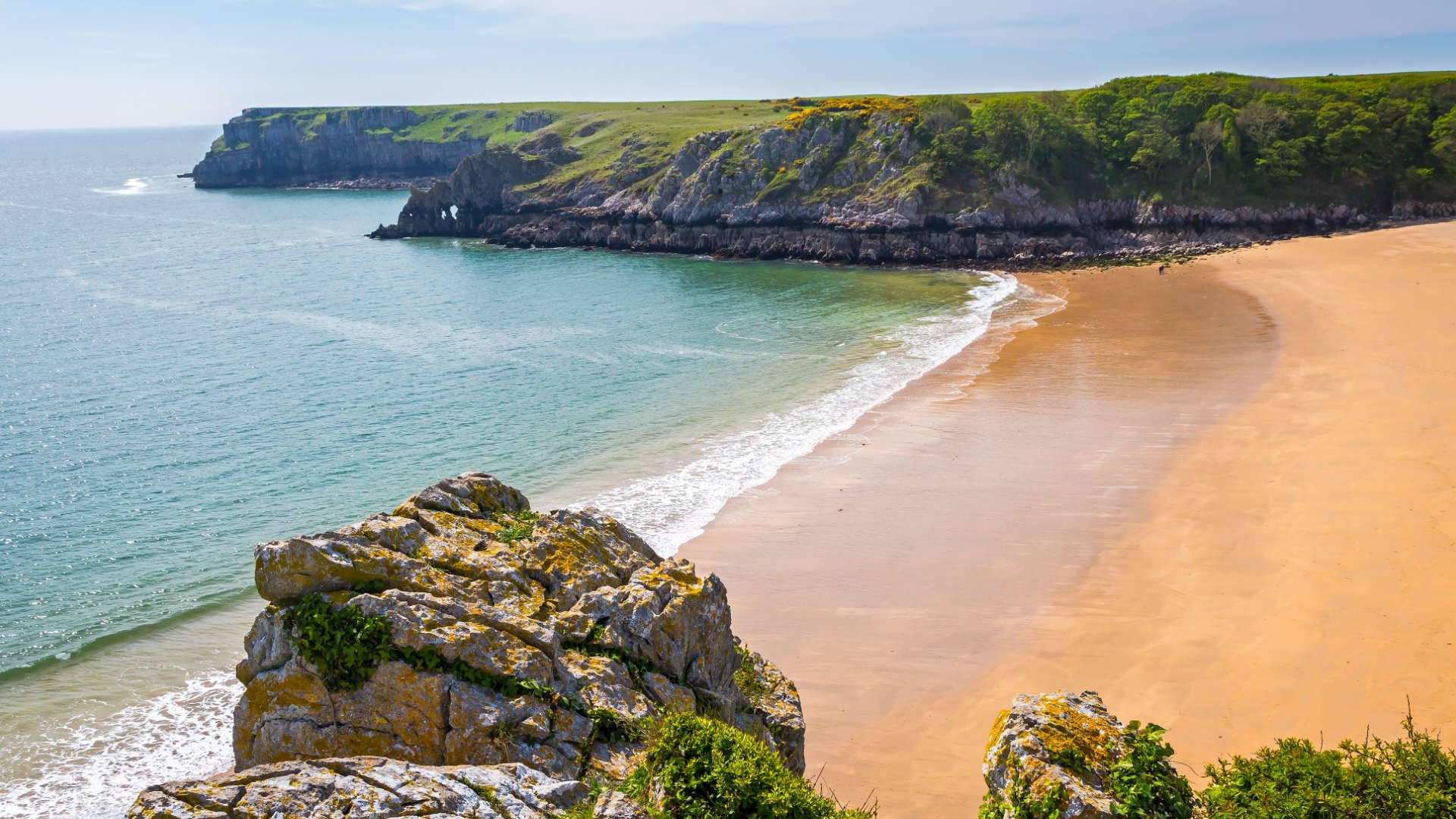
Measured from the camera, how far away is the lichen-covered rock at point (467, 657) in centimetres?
988

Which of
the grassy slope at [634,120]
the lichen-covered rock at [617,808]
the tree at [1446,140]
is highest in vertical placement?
the grassy slope at [634,120]

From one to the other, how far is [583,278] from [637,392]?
120ft

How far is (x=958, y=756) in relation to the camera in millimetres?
15383

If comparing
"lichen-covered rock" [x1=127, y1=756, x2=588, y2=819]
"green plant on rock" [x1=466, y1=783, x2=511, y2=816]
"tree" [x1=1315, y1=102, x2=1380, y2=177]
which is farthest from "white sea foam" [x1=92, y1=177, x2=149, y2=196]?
"green plant on rock" [x1=466, y1=783, x2=511, y2=816]

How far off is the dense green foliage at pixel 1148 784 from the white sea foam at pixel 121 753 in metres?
13.7

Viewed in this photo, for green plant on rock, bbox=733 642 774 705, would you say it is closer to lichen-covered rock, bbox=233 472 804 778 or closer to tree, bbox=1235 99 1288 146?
lichen-covered rock, bbox=233 472 804 778

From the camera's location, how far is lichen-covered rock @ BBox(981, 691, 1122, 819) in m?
8.91

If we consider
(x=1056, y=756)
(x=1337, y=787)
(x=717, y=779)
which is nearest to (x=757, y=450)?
(x=1056, y=756)

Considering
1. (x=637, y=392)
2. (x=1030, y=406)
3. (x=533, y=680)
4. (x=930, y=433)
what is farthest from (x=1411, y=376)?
(x=533, y=680)

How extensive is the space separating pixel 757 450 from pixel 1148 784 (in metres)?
23.3

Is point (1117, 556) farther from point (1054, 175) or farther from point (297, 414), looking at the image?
point (1054, 175)

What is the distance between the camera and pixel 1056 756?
9258 mm

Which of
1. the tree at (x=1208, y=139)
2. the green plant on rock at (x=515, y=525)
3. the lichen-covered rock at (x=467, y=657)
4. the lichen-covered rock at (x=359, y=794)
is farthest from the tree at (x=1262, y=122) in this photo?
the lichen-covered rock at (x=359, y=794)

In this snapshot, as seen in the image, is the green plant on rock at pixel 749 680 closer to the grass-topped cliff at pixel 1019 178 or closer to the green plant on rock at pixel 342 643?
the green plant on rock at pixel 342 643
